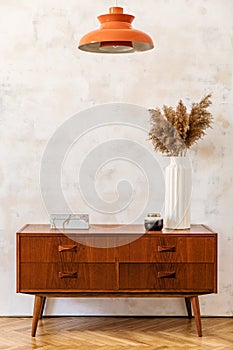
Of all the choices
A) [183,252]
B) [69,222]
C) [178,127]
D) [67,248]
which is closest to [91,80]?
[178,127]

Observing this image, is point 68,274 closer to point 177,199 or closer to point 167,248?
point 167,248

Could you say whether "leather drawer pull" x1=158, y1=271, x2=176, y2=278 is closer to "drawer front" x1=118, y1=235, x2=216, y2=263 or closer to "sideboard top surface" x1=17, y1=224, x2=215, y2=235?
"drawer front" x1=118, y1=235, x2=216, y2=263

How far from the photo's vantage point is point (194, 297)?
4203 mm

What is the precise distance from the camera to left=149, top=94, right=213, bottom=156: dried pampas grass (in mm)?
4305

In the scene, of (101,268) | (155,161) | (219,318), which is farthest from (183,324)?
(155,161)

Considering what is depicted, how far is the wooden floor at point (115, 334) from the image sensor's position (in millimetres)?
3984

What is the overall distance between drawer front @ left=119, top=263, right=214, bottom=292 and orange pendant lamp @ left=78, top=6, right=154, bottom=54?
54.5 inches

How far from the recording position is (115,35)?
3.38 meters

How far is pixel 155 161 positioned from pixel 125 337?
4.19 ft

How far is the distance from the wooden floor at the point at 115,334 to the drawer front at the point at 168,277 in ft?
1.05

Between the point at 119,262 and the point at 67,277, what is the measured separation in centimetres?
34

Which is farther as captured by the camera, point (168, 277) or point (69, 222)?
point (69, 222)

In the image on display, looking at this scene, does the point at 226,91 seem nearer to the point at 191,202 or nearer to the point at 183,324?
the point at 191,202

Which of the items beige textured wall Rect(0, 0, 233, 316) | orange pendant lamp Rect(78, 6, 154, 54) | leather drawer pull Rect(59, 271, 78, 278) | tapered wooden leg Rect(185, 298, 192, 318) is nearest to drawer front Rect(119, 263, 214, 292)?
leather drawer pull Rect(59, 271, 78, 278)
